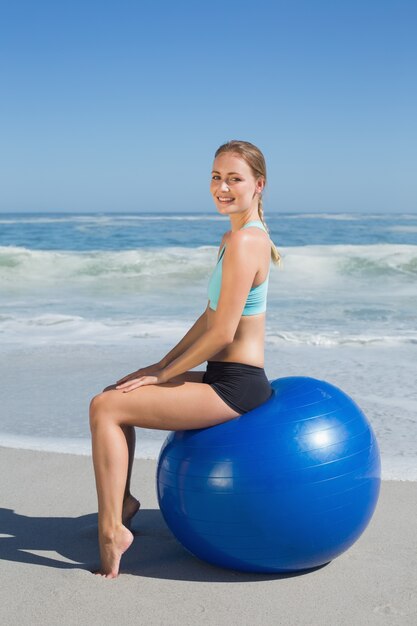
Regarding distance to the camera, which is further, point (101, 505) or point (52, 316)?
point (52, 316)

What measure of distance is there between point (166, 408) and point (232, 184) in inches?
37.2

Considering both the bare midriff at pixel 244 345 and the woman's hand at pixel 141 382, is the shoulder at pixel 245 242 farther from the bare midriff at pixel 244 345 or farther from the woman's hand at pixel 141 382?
the woman's hand at pixel 141 382

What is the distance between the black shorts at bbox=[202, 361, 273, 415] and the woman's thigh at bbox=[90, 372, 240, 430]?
3cm

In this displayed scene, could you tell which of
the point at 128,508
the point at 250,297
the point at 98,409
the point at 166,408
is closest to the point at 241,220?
the point at 250,297

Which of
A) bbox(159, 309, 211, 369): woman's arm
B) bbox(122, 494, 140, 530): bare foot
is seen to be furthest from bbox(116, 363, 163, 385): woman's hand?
bbox(122, 494, 140, 530): bare foot

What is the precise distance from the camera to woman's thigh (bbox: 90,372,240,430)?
3049mm

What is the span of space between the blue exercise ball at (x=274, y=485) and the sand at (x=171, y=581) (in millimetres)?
118

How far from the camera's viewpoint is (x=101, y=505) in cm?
308

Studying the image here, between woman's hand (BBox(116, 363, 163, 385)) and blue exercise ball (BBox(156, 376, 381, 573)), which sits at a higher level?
woman's hand (BBox(116, 363, 163, 385))

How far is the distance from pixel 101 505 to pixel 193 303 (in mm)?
9670

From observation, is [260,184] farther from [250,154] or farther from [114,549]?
[114,549]

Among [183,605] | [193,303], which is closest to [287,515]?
[183,605]

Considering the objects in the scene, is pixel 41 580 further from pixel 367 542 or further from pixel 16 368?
pixel 16 368

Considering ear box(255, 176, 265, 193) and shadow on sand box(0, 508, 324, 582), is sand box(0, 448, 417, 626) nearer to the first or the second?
shadow on sand box(0, 508, 324, 582)
